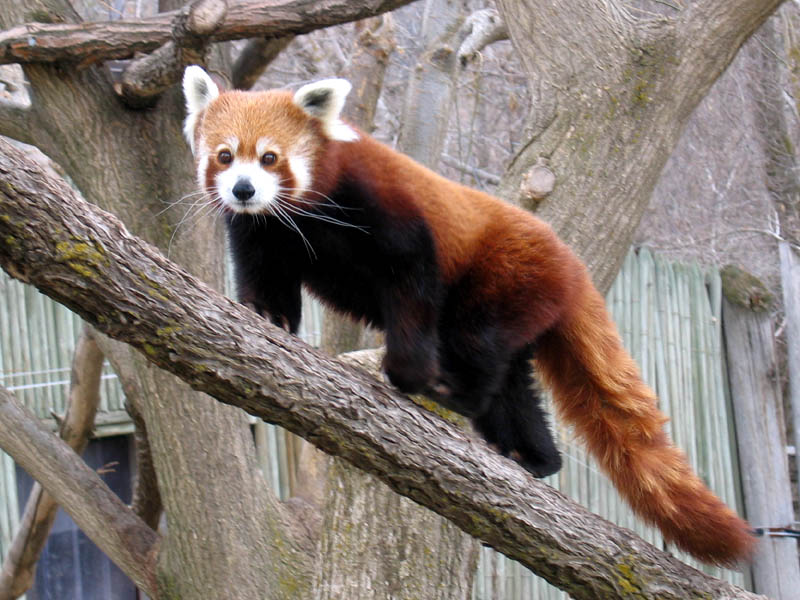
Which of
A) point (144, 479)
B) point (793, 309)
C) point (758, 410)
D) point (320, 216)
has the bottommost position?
point (144, 479)

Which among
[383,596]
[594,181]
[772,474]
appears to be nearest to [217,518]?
[383,596]

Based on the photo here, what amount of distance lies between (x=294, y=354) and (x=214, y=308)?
0.26 m

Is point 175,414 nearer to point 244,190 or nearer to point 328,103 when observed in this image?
point 244,190

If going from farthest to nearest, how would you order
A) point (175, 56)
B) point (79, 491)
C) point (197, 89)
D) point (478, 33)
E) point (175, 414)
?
point (478, 33) < point (79, 491) < point (175, 414) < point (175, 56) < point (197, 89)

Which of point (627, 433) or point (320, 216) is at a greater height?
point (320, 216)

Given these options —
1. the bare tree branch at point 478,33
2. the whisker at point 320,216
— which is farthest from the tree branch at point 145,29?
the bare tree branch at point 478,33

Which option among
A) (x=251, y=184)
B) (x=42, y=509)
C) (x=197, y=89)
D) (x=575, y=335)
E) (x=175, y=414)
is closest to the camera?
(x=251, y=184)

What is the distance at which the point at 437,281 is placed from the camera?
107 inches

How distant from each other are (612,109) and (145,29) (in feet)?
6.28

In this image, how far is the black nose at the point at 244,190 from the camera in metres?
2.48

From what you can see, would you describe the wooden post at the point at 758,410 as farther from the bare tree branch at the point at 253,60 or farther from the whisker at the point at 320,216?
the whisker at the point at 320,216

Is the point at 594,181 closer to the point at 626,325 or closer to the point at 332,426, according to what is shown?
the point at 332,426

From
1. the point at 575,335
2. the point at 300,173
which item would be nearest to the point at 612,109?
the point at 575,335

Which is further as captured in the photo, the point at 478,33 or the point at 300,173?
the point at 478,33
